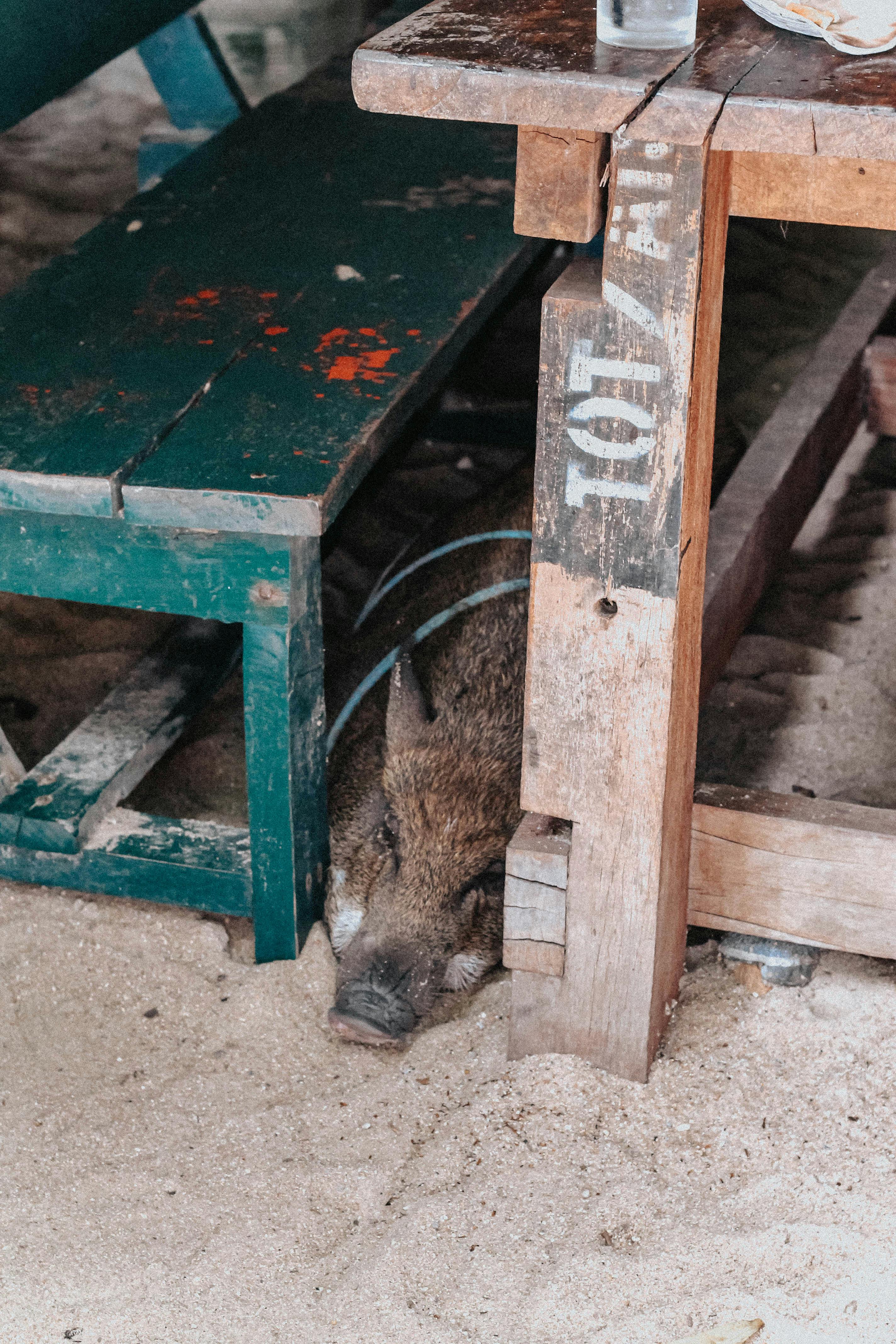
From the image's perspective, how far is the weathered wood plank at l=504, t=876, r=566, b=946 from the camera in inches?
90.5

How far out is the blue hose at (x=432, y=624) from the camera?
11.2 ft

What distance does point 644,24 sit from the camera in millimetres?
1838

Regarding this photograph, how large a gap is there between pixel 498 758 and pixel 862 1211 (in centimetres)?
132

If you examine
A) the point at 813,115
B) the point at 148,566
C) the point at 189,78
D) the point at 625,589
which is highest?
the point at 813,115

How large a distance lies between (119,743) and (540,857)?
1.32 meters

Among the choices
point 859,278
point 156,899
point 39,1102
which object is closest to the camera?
point 39,1102

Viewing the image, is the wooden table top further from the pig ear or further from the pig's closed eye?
the pig's closed eye

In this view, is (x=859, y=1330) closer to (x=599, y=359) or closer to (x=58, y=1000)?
(x=599, y=359)

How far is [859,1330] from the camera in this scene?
1899 millimetres

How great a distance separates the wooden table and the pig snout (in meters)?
0.38

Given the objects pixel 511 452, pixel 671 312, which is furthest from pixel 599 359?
pixel 511 452

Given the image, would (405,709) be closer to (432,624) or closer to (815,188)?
(432,624)

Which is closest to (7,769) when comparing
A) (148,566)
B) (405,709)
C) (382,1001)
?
(148,566)

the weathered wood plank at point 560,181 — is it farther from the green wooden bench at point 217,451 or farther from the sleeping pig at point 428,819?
the sleeping pig at point 428,819
